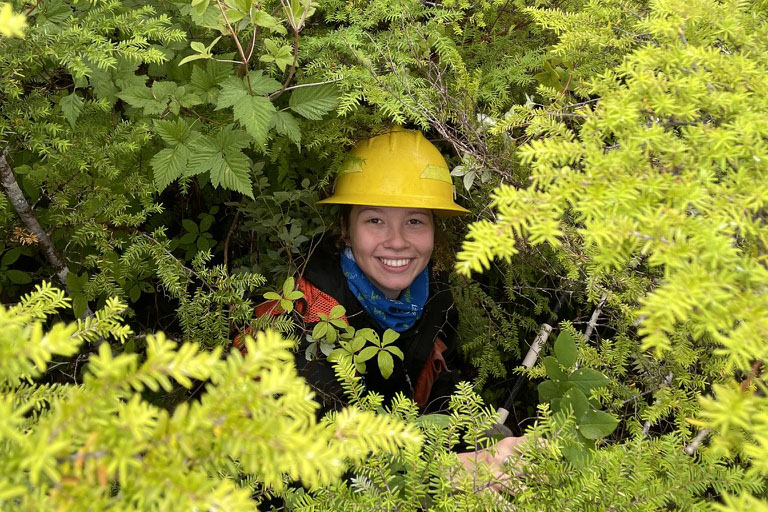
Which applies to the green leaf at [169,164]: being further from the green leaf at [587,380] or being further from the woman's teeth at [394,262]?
the green leaf at [587,380]

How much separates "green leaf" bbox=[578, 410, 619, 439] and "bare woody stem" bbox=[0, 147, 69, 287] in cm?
205

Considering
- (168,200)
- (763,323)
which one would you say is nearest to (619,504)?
(763,323)

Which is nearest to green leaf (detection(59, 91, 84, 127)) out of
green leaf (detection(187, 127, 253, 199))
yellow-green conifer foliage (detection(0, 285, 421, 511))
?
green leaf (detection(187, 127, 253, 199))

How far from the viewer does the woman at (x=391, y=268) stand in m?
2.58

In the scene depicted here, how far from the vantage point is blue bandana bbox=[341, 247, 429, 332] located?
2.87m

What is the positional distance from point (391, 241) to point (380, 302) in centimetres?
34

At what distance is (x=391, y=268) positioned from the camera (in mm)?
2885

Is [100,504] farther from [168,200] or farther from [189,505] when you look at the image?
[168,200]

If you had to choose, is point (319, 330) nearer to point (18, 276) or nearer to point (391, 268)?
point (391, 268)

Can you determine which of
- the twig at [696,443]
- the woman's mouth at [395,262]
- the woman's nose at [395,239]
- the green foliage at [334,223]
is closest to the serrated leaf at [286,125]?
the green foliage at [334,223]

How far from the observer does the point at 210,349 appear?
2.21 m

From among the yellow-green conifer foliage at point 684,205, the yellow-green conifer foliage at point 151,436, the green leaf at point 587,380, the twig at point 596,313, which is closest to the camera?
the yellow-green conifer foliage at point 151,436

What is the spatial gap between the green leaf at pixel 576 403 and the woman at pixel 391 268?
2.63 ft

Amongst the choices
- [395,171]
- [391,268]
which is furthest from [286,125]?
[391,268]
